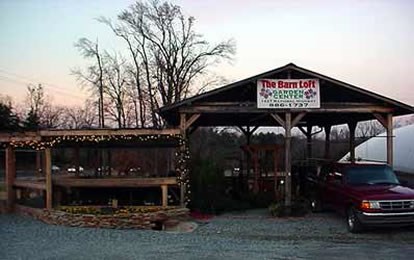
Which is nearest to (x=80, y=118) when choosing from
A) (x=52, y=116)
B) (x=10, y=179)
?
(x=52, y=116)

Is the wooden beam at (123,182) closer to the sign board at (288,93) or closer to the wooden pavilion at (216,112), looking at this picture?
the wooden pavilion at (216,112)

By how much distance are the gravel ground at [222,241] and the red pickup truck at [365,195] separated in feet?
1.45

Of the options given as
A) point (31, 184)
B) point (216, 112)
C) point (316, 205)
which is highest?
point (216, 112)

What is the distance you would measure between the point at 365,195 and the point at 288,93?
5.71 m

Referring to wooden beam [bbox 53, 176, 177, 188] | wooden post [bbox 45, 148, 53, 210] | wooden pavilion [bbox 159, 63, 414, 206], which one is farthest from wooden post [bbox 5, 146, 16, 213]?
wooden pavilion [bbox 159, 63, 414, 206]

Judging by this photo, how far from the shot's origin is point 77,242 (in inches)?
533

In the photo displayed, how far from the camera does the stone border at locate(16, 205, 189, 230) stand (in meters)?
16.8

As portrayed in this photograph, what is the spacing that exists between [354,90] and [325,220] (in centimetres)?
470

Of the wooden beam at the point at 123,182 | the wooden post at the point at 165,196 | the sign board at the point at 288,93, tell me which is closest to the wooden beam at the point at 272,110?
the sign board at the point at 288,93

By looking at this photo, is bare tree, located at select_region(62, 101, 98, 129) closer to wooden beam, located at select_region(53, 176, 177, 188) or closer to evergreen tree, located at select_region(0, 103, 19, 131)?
evergreen tree, located at select_region(0, 103, 19, 131)

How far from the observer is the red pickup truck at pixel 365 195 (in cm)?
1443

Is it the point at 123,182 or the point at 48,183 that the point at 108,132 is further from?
the point at 48,183

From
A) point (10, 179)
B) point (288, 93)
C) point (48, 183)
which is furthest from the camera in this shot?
point (10, 179)

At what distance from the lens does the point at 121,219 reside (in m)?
16.9
